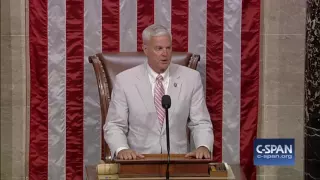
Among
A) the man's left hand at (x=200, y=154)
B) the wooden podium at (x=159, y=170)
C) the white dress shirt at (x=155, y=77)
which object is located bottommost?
the wooden podium at (x=159, y=170)

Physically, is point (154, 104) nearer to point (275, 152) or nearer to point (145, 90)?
point (145, 90)

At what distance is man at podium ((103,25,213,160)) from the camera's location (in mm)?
4738

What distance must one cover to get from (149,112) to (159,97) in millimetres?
126

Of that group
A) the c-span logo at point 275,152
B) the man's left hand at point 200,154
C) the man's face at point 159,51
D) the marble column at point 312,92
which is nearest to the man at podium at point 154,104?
the man's face at point 159,51

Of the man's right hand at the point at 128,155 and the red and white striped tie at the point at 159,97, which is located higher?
the red and white striped tie at the point at 159,97

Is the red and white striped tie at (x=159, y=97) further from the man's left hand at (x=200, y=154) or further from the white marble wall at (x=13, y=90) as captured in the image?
the white marble wall at (x=13, y=90)

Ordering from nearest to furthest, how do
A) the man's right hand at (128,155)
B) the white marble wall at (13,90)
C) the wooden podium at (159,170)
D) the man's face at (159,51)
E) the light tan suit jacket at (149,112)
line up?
the wooden podium at (159,170) < the man's right hand at (128,155) < the man's face at (159,51) < the light tan suit jacket at (149,112) < the white marble wall at (13,90)

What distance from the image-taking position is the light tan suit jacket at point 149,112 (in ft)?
15.7

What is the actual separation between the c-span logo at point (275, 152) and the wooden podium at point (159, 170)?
0.69 feet

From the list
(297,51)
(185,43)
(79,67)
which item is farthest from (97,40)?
(297,51)

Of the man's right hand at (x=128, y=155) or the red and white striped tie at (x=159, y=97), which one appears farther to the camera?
the red and white striped tie at (x=159, y=97)

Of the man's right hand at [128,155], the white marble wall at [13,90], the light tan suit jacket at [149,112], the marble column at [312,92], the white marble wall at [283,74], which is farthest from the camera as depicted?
the white marble wall at [283,74]

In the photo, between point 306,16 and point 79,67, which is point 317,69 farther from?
point 79,67

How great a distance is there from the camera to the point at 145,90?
480 cm
